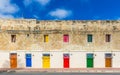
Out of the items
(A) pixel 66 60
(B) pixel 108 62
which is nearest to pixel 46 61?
(A) pixel 66 60

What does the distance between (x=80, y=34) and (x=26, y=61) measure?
8.22m

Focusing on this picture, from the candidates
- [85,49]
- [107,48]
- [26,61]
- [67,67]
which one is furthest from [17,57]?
[107,48]

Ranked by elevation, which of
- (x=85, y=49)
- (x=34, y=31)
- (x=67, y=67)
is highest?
(x=34, y=31)

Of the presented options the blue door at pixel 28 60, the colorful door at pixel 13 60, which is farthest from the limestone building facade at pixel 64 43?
the colorful door at pixel 13 60

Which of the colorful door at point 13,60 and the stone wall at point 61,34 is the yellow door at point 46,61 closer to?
the stone wall at point 61,34

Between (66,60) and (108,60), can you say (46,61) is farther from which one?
(108,60)

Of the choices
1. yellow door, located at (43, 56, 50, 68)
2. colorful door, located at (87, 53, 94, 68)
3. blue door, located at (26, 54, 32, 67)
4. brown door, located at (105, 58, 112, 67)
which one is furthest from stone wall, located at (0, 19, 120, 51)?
brown door, located at (105, 58, 112, 67)

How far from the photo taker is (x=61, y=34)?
38.9 metres

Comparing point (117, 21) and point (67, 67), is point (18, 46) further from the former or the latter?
point (117, 21)

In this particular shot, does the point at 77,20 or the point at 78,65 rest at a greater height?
the point at 77,20

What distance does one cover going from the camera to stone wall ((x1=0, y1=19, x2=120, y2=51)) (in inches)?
1527

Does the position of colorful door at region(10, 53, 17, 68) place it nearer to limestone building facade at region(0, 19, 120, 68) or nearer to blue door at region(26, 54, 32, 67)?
limestone building facade at region(0, 19, 120, 68)

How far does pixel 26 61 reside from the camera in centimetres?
3912

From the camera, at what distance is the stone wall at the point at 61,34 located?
3878 cm
